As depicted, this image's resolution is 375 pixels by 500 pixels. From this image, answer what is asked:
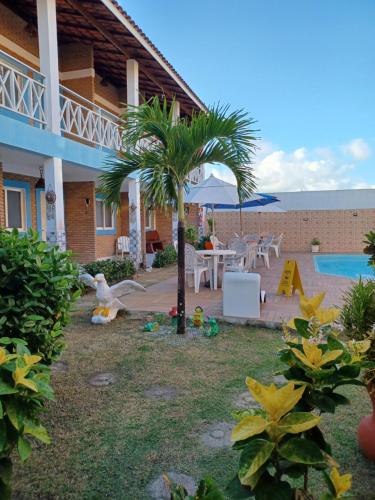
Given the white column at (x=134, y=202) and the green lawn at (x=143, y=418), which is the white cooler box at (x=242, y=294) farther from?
the white column at (x=134, y=202)

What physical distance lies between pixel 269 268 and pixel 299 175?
1153 inches

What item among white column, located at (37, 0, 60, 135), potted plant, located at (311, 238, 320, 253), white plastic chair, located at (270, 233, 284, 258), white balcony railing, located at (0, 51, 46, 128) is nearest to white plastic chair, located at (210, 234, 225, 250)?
white plastic chair, located at (270, 233, 284, 258)

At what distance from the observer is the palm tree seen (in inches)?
201

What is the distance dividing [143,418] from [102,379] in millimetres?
1009

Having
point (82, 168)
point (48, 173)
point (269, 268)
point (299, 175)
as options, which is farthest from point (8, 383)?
point (299, 175)

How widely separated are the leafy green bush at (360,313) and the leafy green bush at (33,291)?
88.6 inches

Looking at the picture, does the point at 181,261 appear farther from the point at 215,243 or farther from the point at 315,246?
the point at 315,246

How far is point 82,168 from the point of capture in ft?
33.2

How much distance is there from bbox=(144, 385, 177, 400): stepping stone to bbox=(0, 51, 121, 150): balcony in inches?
239

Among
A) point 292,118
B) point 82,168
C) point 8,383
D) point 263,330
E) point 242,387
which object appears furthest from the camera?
point 292,118

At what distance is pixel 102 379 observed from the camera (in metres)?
4.02

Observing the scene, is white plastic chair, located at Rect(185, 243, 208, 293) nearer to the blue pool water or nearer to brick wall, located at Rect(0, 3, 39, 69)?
the blue pool water

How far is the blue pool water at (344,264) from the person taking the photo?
45.5 feet

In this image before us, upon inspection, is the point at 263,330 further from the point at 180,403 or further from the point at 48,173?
the point at 48,173
